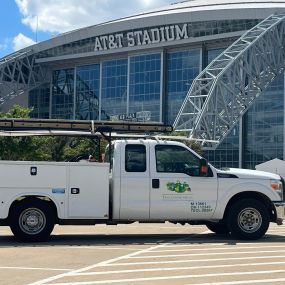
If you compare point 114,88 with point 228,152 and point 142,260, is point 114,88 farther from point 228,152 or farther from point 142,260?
point 142,260

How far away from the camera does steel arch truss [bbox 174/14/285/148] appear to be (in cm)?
4691

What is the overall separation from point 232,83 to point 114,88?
2546 cm

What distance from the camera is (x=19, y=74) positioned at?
246 feet

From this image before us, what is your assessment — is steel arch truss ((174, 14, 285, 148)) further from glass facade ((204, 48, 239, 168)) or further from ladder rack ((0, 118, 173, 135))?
ladder rack ((0, 118, 173, 135))

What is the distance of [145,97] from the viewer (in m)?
68.2

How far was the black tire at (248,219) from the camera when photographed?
1269 centimetres

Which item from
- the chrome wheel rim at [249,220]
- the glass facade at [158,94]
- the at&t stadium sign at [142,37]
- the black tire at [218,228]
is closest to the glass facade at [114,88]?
the glass facade at [158,94]

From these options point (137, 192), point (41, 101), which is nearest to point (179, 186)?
point (137, 192)

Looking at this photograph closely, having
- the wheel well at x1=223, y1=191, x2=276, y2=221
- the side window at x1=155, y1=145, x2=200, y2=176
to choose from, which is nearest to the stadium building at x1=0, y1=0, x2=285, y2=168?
the wheel well at x1=223, y1=191, x2=276, y2=221

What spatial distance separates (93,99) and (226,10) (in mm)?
20411

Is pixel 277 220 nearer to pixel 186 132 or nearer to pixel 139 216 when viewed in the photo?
pixel 139 216

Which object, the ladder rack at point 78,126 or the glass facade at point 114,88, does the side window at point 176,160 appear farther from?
the glass facade at point 114,88

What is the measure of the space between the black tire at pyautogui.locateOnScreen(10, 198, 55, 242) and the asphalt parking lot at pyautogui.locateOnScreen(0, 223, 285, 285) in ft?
0.87

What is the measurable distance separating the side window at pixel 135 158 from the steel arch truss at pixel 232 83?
32.8 metres
